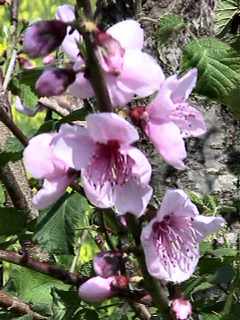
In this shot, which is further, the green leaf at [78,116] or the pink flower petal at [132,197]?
the green leaf at [78,116]

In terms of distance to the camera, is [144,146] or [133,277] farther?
[144,146]

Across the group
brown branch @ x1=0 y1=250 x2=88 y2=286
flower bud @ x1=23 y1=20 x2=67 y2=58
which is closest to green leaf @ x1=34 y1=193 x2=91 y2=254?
brown branch @ x1=0 y1=250 x2=88 y2=286

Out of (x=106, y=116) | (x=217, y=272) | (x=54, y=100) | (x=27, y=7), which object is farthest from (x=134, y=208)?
(x=27, y=7)

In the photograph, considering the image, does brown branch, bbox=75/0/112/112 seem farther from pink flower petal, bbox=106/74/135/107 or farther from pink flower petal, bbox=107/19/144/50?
pink flower petal, bbox=107/19/144/50

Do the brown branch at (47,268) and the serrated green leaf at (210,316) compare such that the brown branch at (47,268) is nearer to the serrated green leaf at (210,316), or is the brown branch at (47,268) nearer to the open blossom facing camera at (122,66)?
the serrated green leaf at (210,316)

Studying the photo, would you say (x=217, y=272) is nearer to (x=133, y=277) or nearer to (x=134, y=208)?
(x=133, y=277)

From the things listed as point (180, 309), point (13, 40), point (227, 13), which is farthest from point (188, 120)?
point (13, 40)

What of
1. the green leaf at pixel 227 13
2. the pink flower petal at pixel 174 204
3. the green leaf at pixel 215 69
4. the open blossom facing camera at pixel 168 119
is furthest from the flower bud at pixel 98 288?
the green leaf at pixel 227 13
